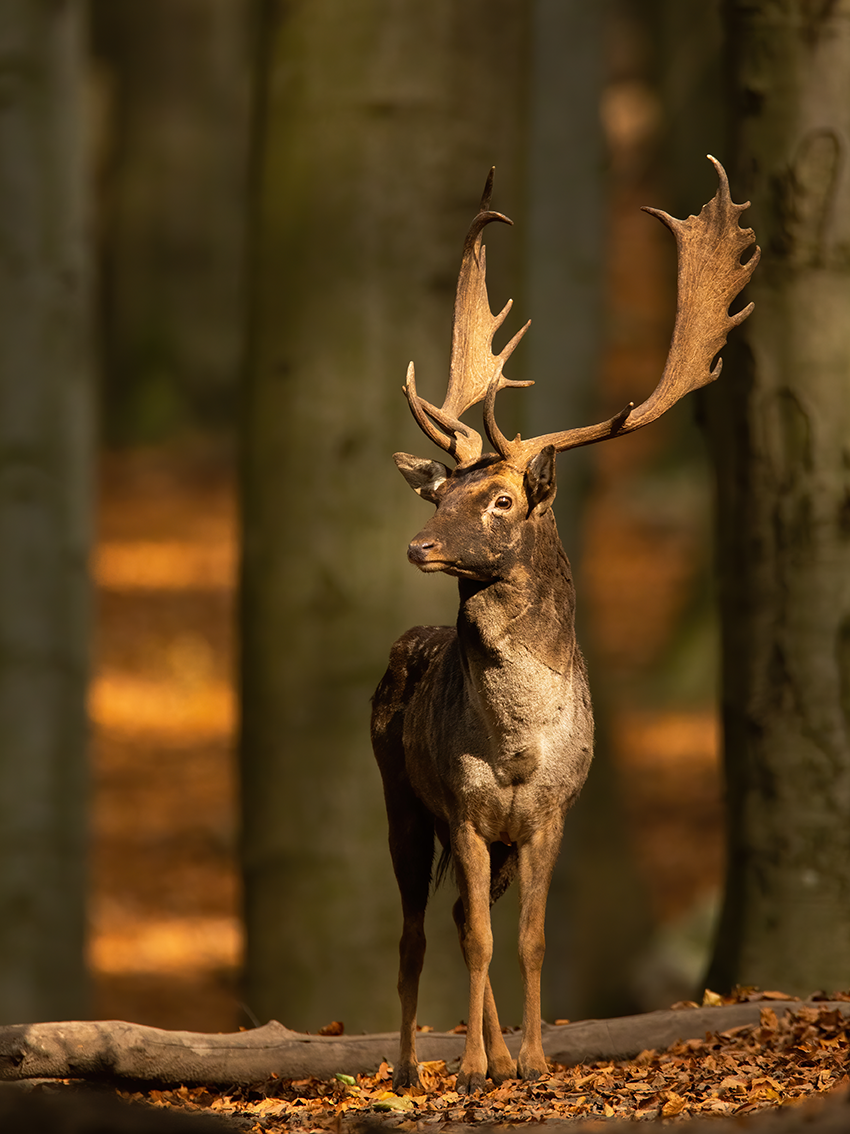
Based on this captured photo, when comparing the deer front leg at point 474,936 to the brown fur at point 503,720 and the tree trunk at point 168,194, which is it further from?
the tree trunk at point 168,194

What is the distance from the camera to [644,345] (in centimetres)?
3547

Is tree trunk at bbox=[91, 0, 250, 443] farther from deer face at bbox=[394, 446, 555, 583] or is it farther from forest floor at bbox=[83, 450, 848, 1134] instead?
deer face at bbox=[394, 446, 555, 583]

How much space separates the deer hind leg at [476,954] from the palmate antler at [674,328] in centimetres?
125

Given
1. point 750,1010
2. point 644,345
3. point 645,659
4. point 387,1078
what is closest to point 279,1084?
point 387,1078

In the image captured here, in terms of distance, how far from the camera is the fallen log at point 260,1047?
17.4 ft

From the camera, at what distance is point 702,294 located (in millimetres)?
5598

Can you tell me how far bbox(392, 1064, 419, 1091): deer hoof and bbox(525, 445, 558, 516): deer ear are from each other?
191 centimetres

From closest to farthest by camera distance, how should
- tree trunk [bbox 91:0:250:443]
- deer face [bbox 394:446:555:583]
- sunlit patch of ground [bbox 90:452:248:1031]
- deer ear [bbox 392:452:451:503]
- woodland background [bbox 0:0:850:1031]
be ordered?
deer face [bbox 394:446:555:583]
deer ear [bbox 392:452:451:503]
woodland background [bbox 0:0:850:1031]
sunlit patch of ground [bbox 90:452:248:1031]
tree trunk [bbox 91:0:250:443]

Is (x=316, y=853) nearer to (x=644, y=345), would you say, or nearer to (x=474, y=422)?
(x=474, y=422)

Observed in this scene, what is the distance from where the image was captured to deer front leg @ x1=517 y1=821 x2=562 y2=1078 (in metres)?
5.11

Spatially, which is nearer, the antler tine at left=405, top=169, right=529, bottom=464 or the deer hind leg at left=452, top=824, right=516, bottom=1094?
the deer hind leg at left=452, top=824, right=516, bottom=1094

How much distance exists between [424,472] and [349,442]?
318 centimetres

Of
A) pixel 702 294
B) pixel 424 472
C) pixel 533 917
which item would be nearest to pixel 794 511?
pixel 702 294

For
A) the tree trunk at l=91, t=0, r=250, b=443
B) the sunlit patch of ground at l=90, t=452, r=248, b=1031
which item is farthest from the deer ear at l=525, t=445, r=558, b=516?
the tree trunk at l=91, t=0, r=250, b=443
